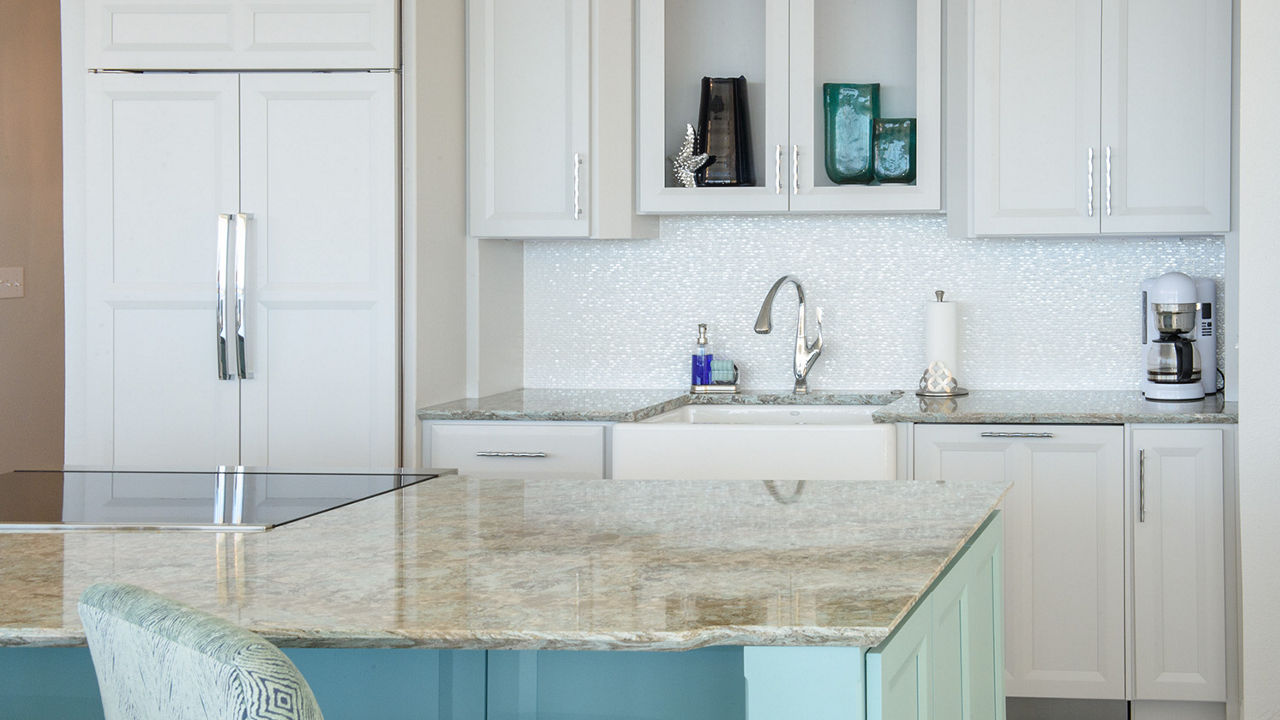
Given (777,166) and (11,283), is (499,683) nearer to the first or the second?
(777,166)

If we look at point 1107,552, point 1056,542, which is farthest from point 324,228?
point 1107,552

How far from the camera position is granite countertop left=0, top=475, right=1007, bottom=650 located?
1.16 metres

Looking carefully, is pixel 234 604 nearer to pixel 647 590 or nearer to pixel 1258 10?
pixel 647 590

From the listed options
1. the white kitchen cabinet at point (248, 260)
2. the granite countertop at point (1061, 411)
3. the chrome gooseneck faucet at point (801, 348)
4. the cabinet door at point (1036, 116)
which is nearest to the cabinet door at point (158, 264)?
the white kitchen cabinet at point (248, 260)

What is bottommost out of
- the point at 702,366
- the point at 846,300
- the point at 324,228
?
the point at 702,366

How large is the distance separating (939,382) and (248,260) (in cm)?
198

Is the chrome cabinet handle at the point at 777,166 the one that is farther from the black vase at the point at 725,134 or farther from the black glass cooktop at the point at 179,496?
the black glass cooktop at the point at 179,496

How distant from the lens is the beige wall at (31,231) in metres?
4.38

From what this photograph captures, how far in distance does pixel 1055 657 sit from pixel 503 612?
2.38 meters

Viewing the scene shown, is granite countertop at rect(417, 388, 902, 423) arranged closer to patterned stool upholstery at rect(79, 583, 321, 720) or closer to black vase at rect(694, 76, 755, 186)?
black vase at rect(694, 76, 755, 186)

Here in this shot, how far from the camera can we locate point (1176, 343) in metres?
3.34

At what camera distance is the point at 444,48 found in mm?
3451

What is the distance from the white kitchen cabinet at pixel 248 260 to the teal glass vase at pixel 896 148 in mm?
1387

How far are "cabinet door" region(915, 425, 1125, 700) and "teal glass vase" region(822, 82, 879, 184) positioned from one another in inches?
32.7
